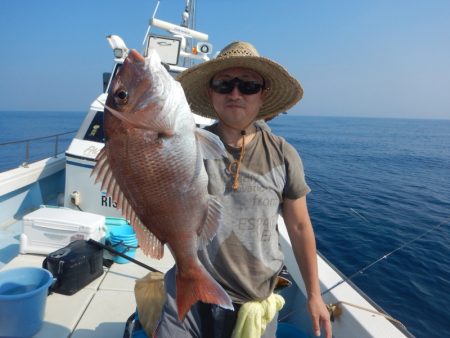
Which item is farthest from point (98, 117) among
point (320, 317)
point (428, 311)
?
point (428, 311)

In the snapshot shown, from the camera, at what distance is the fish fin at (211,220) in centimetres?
144

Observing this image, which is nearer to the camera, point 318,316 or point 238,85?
point 238,85

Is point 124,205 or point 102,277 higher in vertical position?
point 124,205

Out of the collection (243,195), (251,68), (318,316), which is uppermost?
(251,68)

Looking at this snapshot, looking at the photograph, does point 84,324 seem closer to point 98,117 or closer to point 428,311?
point 98,117

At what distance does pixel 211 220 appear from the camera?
1449 mm

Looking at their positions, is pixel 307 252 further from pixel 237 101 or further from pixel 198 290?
pixel 237 101

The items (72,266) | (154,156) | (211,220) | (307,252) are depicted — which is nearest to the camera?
(154,156)

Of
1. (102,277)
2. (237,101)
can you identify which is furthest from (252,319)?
(102,277)

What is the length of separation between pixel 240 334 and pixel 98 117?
4792 millimetres

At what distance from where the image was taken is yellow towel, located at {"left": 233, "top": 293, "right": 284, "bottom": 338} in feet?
5.48

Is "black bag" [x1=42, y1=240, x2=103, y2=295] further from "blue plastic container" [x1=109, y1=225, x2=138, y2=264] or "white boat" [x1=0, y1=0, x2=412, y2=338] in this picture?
"blue plastic container" [x1=109, y1=225, x2=138, y2=264]

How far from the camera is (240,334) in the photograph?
5.53 feet

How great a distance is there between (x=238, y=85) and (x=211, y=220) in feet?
2.35
